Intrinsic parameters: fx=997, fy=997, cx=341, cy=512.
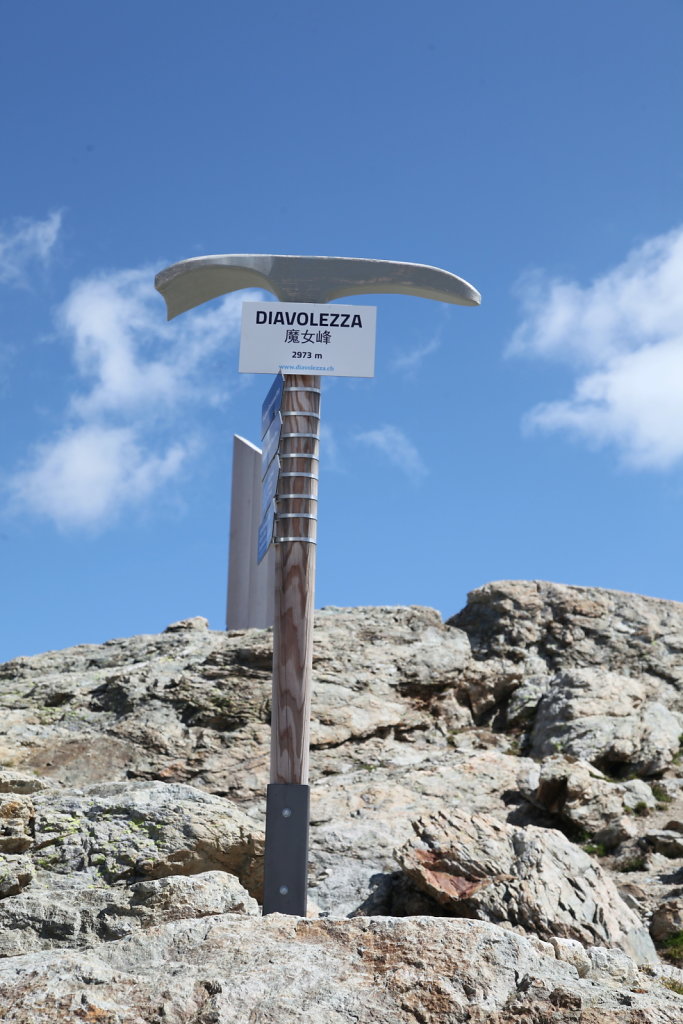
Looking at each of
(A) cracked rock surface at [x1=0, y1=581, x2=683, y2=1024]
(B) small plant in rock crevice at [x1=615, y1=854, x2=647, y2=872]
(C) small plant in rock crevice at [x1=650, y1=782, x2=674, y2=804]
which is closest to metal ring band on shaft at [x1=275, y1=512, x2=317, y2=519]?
(A) cracked rock surface at [x1=0, y1=581, x2=683, y2=1024]

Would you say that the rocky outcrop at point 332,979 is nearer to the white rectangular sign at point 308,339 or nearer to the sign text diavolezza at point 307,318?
the white rectangular sign at point 308,339

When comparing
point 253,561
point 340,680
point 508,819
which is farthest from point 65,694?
point 508,819

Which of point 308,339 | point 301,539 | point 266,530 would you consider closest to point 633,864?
point 301,539

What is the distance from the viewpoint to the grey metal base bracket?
25.6ft

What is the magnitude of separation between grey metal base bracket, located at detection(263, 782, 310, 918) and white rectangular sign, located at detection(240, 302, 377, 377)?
3593 millimetres

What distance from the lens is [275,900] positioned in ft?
25.5

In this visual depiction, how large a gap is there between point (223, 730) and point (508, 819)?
403cm

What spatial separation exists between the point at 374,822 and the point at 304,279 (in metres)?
6.25

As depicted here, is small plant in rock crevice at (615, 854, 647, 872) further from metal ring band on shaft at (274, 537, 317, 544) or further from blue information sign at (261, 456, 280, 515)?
blue information sign at (261, 456, 280, 515)

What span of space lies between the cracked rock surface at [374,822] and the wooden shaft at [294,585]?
99 cm

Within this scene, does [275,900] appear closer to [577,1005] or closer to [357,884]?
[357,884]

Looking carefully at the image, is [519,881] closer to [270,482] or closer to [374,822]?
[374,822]

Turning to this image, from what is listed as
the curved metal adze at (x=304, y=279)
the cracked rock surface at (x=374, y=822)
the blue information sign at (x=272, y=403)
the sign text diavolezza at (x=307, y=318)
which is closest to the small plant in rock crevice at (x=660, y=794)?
the cracked rock surface at (x=374, y=822)

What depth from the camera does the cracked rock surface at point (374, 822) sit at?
4.43m
